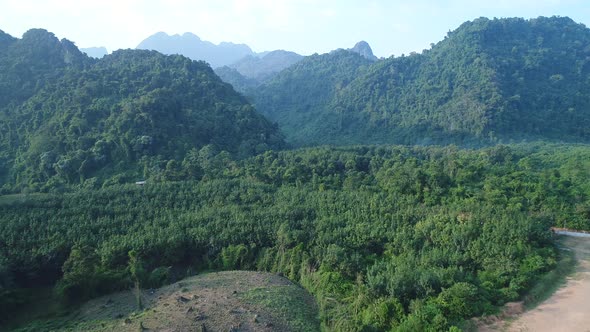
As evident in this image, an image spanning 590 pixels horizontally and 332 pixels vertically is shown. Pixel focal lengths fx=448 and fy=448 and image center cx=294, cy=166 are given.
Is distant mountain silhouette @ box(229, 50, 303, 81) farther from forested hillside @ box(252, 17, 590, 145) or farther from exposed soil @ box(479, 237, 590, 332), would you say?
exposed soil @ box(479, 237, 590, 332)

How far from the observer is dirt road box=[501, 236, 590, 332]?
15828mm

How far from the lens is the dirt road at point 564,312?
15828 mm

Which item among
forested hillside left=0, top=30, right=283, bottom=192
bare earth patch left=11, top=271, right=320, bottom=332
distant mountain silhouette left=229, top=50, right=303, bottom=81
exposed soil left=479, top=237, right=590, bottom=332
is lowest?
bare earth patch left=11, top=271, right=320, bottom=332

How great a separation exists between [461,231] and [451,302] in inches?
257

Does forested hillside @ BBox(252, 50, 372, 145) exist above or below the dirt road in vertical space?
above

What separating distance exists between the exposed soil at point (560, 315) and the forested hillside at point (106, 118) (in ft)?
86.3

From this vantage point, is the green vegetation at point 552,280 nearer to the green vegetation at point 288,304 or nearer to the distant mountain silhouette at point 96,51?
the green vegetation at point 288,304

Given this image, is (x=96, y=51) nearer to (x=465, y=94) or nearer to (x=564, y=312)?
(x=465, y=94)

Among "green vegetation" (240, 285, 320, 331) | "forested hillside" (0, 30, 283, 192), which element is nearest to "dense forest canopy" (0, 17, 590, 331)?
"forested hillside" (0, 30, 283, 192)

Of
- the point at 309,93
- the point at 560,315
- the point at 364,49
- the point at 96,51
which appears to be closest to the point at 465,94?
the point at 309,93

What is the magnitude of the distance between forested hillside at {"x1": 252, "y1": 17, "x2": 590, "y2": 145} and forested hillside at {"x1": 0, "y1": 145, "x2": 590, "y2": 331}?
2962 cm

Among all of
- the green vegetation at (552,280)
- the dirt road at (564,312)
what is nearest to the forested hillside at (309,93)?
the green vegetation at (552,280)

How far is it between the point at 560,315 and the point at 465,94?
56.4 metres

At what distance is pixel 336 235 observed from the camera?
23.6 meters
